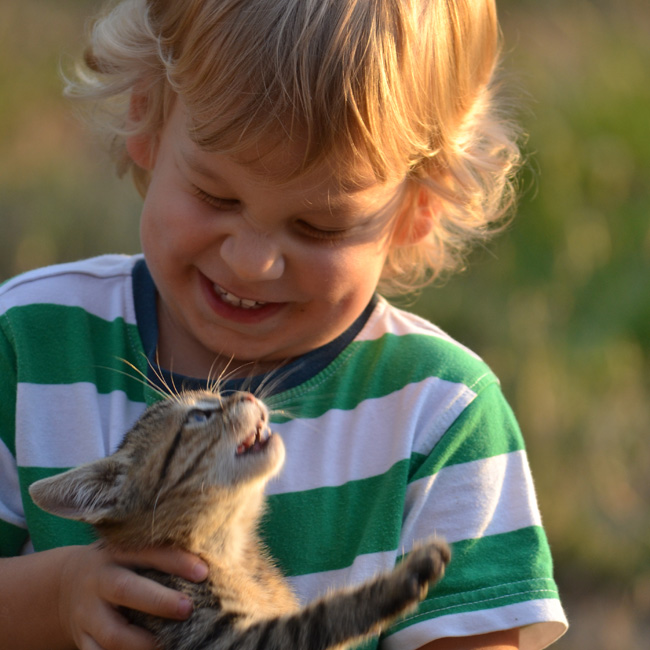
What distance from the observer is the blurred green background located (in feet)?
10.2

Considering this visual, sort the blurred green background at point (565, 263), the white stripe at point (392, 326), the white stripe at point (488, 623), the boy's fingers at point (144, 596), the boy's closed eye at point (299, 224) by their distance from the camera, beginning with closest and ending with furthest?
the boy's fingers at point (144, 596), the white stripe at point (488, 623), the boy's closed eye at point (299, 224), the white stripe at point (392, 326), the blurred green background at point (565, 263)

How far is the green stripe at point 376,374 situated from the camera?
1.95 metres

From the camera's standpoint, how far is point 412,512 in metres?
1.79

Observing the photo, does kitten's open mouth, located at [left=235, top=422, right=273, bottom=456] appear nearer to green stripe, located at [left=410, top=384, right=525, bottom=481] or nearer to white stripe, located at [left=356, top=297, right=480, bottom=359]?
green stripe, located at [left=410, top=384, right=525, bottom=481]

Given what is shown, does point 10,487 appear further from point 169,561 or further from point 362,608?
point 362,608

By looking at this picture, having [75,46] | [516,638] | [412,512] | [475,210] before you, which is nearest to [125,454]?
[412,512]

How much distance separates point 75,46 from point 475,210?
3865 mm

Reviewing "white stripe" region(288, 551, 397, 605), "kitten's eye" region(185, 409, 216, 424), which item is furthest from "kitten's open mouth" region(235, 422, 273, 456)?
"white stripe" region(288, 551, 397, 605)

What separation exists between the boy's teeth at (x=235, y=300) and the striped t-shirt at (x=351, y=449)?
213mm

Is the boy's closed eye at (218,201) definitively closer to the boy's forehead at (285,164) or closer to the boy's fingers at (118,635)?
the boy's forehead at (285,164)

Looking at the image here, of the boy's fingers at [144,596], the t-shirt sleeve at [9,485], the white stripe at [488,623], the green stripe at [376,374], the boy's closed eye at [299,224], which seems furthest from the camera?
the green stripe at [376,374]

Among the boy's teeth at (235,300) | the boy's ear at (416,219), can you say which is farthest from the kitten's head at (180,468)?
the boy's ear at (416,219)

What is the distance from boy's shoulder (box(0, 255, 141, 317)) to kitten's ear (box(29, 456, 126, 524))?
21.6 inches

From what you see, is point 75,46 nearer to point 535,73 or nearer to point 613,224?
point 535,73
